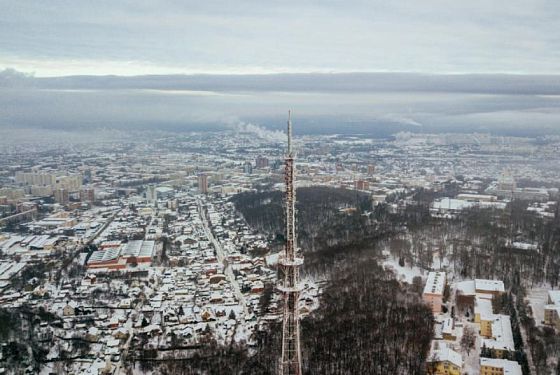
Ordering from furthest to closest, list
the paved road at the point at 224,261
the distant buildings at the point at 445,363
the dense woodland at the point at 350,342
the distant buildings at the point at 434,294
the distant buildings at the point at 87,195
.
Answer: the distant buildings at the point at 87,195, the paved road at the point at 224,261, the distant buildings at the point at 434,294, the dense woodland at the point at 350,342, the distant buildings at the point at 445,363

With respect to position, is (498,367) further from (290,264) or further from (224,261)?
(224,261)

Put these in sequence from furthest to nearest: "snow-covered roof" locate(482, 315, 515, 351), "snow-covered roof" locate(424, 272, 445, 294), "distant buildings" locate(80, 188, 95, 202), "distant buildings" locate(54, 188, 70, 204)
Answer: "distant buildings" locate(80, 188, 95, 202) → "distant buildings" locate(54, 188, 70, 204) → "snow-covered roof" locate(424, 272, 445, 294) → "snow-covered roof" locate(482, 315, 515, 351)

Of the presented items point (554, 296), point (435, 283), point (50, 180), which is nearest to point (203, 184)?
point (50, 180)

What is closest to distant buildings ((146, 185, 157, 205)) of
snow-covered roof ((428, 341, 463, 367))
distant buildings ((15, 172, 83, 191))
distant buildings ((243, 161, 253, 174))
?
distant buildings ((15, 172, 83, 191))

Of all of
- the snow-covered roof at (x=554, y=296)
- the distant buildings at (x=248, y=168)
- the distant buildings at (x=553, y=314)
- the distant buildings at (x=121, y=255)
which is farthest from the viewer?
the distant buildings at (x=248, y=168)

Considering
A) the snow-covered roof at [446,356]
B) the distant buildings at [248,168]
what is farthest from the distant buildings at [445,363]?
the distant buildings at [248,168]

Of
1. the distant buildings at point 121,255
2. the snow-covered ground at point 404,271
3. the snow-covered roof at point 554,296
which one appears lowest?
the distant buildings at point 121,255

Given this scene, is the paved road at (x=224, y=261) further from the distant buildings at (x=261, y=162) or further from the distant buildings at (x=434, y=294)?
the distant buildings at (x=261, y=162)

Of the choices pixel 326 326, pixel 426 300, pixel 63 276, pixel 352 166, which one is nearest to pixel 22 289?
A: pixel 63 276

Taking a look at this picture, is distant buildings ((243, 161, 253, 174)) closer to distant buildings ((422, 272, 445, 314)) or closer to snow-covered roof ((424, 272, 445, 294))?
snow-covered roof ((424, 272, 445, 294))

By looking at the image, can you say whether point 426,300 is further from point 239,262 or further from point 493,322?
point 239,262

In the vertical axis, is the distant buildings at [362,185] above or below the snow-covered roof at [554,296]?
below
